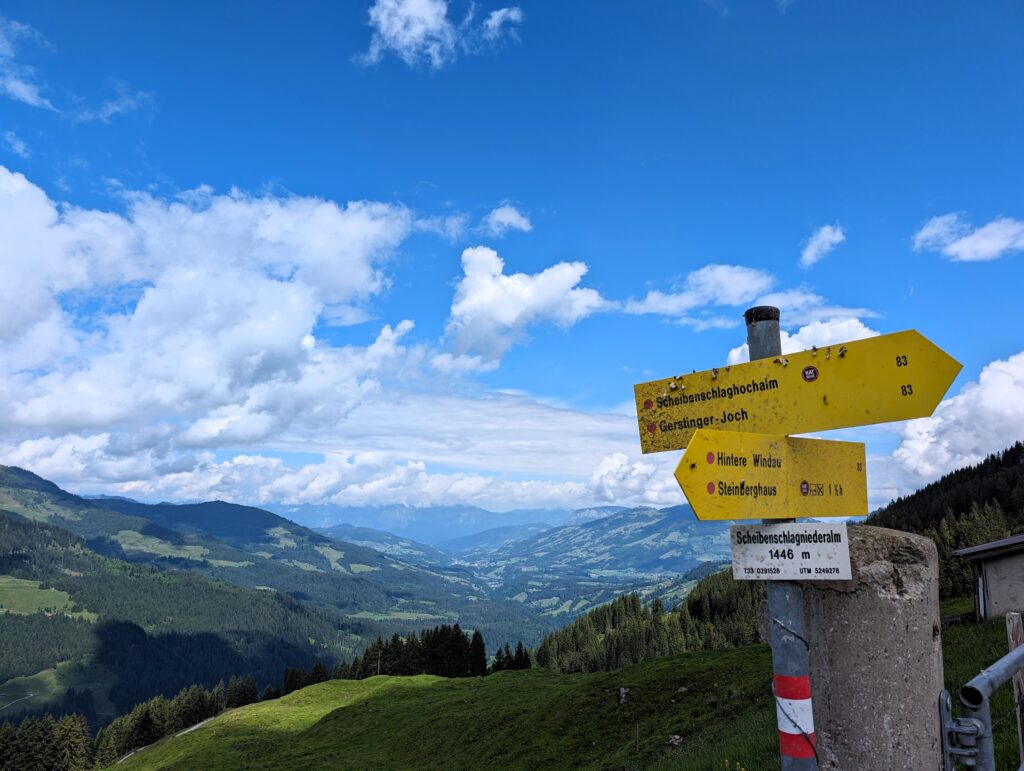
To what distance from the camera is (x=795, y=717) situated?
4.69 metres

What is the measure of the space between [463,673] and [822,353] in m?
118

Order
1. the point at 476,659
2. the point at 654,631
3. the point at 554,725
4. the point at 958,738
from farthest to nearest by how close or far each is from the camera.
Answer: the point at 654,631 < the point at 476,659 < the point at 554,725 < the point at 958,738

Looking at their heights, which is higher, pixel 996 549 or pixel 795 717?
pixel 795 717

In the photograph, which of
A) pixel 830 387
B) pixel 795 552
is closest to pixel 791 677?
pixel 795 552

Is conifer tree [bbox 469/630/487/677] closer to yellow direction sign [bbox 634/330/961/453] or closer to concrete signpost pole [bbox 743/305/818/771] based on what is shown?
concrete signpost pole [bbox 743/305/818/771]

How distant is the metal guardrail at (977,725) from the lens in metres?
4.52

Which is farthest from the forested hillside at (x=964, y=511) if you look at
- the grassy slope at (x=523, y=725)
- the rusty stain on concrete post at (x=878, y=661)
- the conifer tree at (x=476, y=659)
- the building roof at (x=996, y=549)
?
the rusty stain on concrete post at (x=878, y=661)

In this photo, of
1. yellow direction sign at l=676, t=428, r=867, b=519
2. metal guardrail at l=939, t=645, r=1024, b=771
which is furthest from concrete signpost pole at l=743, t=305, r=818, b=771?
metal guardrail at l=939, t=645, r=1024, b=771

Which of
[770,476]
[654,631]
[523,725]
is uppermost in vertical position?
[770,476]

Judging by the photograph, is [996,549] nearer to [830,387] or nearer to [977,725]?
[977,725]

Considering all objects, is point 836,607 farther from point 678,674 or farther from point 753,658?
point 753,658

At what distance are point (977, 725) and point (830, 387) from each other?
280 cm

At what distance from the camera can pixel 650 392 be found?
598cm

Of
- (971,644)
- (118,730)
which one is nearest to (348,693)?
(118,730)
